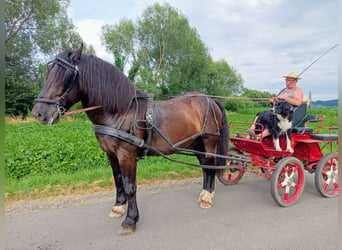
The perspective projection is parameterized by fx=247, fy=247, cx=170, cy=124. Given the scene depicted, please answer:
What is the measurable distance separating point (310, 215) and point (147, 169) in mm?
3015

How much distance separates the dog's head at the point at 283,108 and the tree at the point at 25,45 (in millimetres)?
19668

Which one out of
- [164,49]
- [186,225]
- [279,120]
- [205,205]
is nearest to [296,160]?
[279,120]

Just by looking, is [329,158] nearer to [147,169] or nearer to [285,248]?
[285,248]

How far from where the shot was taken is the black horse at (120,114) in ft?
8.14

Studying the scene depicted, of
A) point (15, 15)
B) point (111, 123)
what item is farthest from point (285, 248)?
point (15, 15)

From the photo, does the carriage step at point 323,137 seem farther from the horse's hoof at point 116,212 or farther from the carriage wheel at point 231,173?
the horse's hoof at point 116,212

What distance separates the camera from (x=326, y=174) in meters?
4.06

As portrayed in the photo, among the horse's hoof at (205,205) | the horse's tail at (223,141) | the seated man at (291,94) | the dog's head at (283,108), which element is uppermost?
the seated man at (291,94)

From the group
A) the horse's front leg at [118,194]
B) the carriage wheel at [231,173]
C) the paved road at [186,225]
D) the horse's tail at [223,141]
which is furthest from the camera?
the carriage wheel at [231,173]

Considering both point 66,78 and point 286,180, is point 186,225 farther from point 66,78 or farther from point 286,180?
point 66,78

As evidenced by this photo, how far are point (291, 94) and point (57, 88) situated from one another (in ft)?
11.4

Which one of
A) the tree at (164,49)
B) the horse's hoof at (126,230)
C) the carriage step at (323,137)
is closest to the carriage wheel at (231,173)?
the carriage step at (323,137)

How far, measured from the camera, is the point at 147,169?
5.16 meters

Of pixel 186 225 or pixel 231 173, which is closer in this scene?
pixel 186 225
